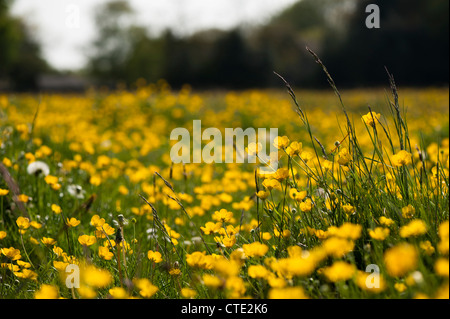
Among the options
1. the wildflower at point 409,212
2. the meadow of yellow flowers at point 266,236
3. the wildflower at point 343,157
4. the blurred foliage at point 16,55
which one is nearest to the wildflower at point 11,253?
the meadow of yellow flowers at point 266,236

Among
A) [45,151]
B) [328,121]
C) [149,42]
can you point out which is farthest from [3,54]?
[45,151]

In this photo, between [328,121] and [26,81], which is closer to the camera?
[328,121]

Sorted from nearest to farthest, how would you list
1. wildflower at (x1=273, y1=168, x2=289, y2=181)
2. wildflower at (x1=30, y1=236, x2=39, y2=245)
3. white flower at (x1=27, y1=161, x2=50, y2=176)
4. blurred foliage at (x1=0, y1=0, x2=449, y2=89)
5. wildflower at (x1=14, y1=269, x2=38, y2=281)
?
wildflower at (x1=14, y1=269, x2=38, y2=281), wildflower at (x1=273, y1=168, x2=289, y2=181), wildflower at (x1=30, y1=236, x2=39, y2=245), white flower at (x1=27, y1=161, x2=50, y2=176), blurred foliage at (x1=0, y1=0, x2=449, y2=89)

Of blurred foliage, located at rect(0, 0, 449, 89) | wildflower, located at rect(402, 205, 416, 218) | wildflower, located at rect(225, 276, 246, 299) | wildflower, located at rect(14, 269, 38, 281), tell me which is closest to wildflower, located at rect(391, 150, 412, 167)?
wildflower, located at rect(402, 205, 416, 218)

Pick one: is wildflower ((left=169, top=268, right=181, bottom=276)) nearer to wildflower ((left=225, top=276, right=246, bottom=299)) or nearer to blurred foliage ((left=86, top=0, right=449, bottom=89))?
wildflower ((left=225, top=276, right=246, bottom=299))

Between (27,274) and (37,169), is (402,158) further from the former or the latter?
(37,169)

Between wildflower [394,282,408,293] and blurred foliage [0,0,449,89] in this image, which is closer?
wildflower [394,282,408,293]

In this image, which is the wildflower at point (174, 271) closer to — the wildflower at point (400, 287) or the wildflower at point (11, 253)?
the wildflower at point (11, 253)

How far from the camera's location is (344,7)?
78.9 feet

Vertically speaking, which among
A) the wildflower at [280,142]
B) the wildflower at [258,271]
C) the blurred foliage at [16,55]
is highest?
the blurred foliage at [16,55]

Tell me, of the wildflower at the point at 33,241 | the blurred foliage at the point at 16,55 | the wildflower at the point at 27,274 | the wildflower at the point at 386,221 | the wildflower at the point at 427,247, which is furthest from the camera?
the blurred foliage at the point at 16,55

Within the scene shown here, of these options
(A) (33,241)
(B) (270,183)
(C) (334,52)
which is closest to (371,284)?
(B) (270,183)
